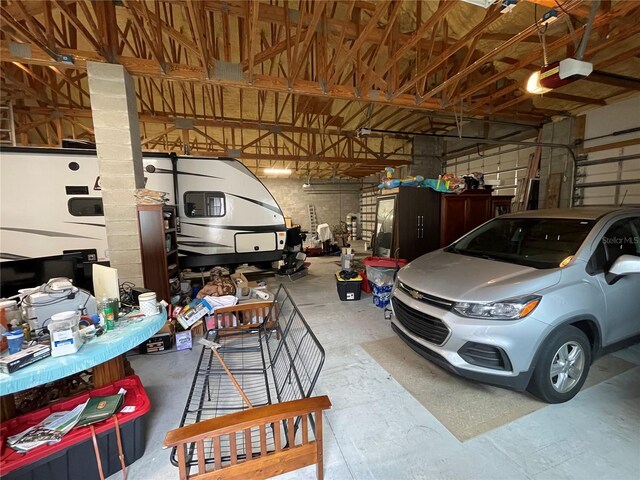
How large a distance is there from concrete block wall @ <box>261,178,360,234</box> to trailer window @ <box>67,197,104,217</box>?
33.9 feet

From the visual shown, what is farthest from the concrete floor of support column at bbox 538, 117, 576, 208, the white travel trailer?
support column at bbox 538, 117, 576, 208

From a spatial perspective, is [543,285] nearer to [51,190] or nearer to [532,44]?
[532,44]

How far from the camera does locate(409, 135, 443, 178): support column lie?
9867 millimetres

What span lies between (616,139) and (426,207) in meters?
4.62

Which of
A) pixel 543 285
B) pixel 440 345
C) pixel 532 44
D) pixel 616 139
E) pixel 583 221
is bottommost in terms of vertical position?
pixel 440 345

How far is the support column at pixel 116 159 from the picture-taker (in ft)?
11.2

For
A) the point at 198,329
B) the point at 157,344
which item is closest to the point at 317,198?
the point at 198,329

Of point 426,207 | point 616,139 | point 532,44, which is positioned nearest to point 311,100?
point 426,207

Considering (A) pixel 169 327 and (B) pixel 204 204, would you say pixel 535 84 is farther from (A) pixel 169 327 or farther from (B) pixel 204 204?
(B) pixel 204 204

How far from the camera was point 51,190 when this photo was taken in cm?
411

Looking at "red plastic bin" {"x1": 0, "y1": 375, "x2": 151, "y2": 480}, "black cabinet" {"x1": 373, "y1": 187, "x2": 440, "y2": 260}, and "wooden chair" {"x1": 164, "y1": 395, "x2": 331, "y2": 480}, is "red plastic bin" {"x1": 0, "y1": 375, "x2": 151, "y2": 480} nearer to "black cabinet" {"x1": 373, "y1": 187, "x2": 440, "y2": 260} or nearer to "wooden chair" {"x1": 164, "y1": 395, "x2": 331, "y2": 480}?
"wooden chair" {"x1": 164, "y1": 395, "x2": 331, "y2": 480}

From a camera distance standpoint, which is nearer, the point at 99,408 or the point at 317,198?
the point at 99,408

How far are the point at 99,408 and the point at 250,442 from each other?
1.08m

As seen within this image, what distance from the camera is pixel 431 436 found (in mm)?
1867
